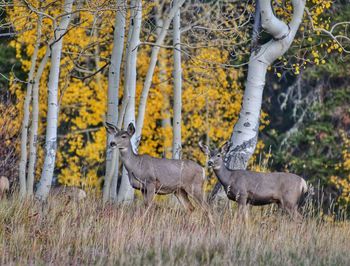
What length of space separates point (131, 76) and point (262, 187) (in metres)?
2.96

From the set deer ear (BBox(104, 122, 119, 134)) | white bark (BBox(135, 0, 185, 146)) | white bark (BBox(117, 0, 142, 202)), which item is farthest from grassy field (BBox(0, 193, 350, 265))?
white bark (BBox(135, 0, 185, 146))

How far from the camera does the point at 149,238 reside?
39.1ft

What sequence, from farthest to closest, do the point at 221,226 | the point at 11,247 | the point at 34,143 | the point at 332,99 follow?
the point at 332,99
the point at 34,143
the point at 221,226
the point at 11,247

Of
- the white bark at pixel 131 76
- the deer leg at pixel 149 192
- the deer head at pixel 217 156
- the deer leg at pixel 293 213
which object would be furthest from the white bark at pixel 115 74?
the deer leg at pixel 293 213

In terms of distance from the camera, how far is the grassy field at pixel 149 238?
11.0 m

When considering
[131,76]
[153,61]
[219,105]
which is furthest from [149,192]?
[219,105]

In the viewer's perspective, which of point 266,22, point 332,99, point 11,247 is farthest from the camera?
A: point 332,99

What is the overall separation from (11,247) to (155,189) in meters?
4.82

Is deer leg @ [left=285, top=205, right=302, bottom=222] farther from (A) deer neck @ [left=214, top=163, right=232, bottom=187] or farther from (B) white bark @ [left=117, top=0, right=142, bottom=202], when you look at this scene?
(B) white bark @ [left=117, top=0, right=142, bottom=202]

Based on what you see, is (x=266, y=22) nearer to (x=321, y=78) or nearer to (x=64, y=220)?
(x=64, y=220)

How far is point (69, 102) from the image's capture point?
30.5 m

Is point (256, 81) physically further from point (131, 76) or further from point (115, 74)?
point (115, 74)

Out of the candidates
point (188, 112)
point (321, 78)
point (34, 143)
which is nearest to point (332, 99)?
point (321, 78)

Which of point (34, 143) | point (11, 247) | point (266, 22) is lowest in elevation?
point (11, 247)
